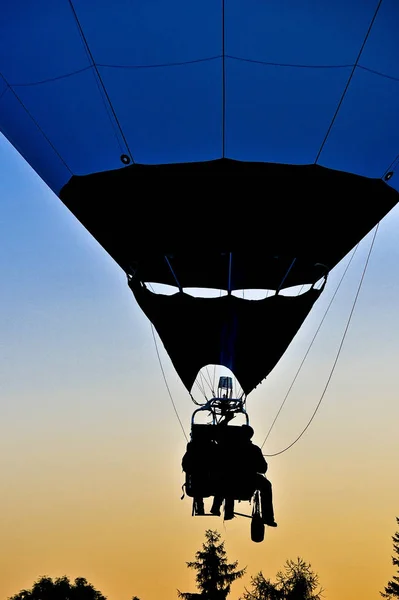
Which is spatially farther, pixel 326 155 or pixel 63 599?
Result: pixel 63 599

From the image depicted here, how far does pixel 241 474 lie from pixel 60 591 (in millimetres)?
40352

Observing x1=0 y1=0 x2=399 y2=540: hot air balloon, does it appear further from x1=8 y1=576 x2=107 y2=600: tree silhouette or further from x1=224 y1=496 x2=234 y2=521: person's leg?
x1=8 y1=576 x2=107 y2=600: tree silhouette

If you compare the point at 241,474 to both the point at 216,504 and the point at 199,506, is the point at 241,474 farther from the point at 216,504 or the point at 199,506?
the point at 199,506

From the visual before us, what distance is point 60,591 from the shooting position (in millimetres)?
41000

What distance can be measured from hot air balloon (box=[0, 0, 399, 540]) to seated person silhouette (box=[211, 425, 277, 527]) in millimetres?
967

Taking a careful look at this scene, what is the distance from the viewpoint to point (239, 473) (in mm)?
6336

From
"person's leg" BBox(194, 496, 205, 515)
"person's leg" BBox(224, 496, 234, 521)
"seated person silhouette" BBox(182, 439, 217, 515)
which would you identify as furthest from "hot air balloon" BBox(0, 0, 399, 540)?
"person's leg" BBox(224, 496, 234, 521)

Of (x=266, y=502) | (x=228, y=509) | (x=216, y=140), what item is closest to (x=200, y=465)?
(x=228, y=509)

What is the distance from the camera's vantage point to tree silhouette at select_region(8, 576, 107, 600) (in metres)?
40.3

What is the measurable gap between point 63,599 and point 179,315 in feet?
130

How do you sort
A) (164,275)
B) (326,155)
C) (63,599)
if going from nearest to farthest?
(326,155), (164,275), (63,599)

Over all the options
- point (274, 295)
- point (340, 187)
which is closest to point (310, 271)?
point (274, 295)

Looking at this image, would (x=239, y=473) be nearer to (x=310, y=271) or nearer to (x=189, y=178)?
(x=310, y=271)

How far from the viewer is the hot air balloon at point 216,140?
5.15 meters
